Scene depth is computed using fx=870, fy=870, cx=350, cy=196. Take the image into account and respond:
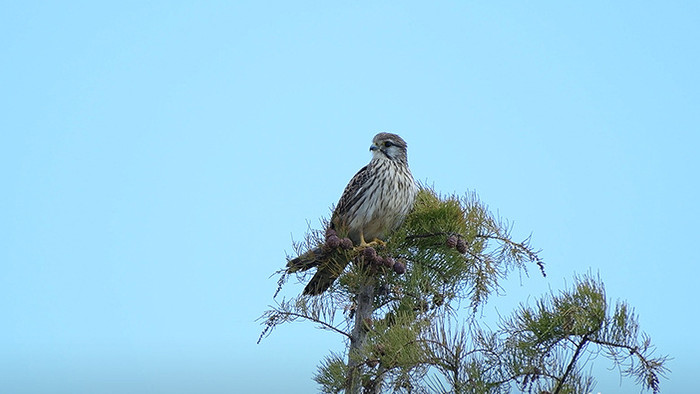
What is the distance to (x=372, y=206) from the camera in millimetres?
7340

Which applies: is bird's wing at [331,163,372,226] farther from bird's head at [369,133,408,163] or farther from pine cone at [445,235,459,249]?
pine cone at [445,235,459,249]

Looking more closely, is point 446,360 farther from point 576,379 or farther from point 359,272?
point 359,272

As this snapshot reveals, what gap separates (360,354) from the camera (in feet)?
20.0

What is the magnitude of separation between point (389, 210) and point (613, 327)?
8.65 ft

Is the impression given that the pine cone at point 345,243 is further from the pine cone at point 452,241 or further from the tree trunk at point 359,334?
the pine cone at point 452,241

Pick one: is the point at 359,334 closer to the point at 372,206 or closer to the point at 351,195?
the point at 372,206

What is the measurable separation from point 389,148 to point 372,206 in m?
0.77

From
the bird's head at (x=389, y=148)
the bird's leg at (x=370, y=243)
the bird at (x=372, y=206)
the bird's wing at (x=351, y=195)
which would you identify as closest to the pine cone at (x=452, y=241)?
the bird's leg at (x=370, y=243)

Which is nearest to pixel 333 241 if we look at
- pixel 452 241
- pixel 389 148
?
pixel 452 241

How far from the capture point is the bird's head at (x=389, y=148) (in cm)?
787

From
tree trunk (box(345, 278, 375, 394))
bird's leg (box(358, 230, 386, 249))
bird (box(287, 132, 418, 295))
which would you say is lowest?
tree trunk (box(345, 278, 375, 394))

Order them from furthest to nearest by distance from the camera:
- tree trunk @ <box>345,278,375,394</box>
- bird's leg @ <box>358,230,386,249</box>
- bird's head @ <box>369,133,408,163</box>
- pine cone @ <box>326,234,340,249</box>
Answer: bird's head @ <box>369,133,408,163</box> → bird's leg @ <box>358,230,386,249</box> → pine cone @ <box>326,234,340,249</box> → tree trunk @ <box>345,278,375,394</box>

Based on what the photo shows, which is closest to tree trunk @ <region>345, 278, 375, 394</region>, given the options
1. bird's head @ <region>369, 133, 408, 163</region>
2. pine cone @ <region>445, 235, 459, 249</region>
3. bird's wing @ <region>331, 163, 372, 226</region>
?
pine cone @ <region>445, 235, 459, 249</region>

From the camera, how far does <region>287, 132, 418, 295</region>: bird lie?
22.7ft
